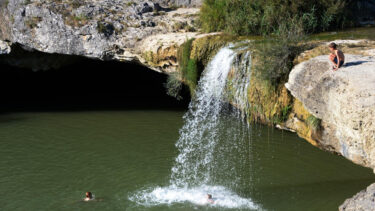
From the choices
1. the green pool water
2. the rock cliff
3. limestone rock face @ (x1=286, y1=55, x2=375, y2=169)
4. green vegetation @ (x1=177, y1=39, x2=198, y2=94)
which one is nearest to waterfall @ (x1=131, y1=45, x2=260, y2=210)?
the green pool water

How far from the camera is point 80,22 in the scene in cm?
1669

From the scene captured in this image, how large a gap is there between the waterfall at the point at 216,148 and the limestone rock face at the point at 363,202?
7.14ft

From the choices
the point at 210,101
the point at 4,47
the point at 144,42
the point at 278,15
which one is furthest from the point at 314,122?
the point at 4,47

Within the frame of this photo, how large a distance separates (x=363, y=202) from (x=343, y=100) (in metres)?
1.99

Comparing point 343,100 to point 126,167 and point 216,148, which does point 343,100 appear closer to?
point 216,148

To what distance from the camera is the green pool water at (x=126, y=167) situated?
33.4 ft

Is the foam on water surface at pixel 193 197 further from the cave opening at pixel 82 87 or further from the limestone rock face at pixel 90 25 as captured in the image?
the cave opening at pixel 82 87

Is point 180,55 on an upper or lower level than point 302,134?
upper

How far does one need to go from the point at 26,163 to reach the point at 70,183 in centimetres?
222

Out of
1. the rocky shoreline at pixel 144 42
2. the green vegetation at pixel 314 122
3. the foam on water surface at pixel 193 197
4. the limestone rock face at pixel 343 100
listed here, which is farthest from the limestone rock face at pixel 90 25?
the green vegetation at pixel 314 122

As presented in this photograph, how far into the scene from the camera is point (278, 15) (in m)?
13.6

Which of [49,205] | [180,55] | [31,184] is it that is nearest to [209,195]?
[49,205]

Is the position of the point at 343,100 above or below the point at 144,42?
below

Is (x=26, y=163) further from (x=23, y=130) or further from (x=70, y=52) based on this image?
(x=70, y=52)
